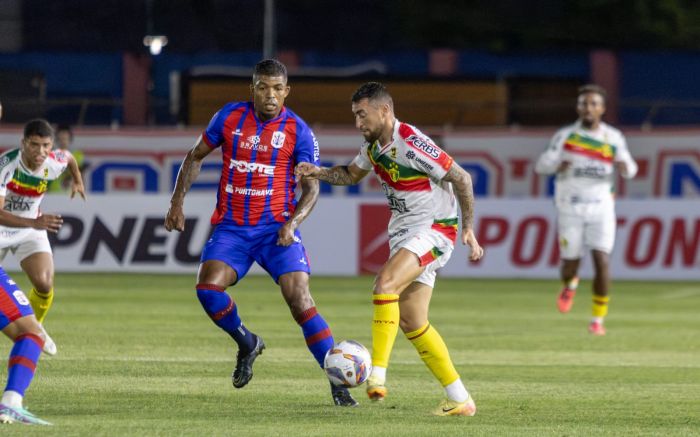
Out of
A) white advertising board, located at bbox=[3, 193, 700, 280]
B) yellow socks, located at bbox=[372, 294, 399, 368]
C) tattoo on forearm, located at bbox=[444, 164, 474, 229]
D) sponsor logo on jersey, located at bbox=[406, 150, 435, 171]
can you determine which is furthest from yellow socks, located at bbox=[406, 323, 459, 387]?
white advertising board, located at bbox=[3, 193, 700, 280]

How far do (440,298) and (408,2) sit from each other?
17.1 meters

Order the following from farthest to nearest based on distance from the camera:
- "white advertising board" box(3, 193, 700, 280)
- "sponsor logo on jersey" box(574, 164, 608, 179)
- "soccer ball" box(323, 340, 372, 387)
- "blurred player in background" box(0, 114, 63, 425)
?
"white advertising board" box(3, 193, 700, 280), "sponsor logo on jersey" box(574, 164, 608, 179), "soccer ball" box(323, 340, 372, 387), "blurred player in background" box(0, 114, 63, 425)

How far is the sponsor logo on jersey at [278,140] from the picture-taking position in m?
10.0

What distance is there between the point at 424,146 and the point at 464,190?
355 mm

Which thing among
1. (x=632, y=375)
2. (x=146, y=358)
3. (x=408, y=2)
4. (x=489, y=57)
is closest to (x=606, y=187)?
(x=632, y=375)

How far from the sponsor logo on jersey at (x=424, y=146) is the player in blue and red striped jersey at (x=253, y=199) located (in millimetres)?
967

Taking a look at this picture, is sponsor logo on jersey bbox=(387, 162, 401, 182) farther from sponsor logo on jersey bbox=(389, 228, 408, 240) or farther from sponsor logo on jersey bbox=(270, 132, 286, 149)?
sponsor logo on jersey bbox=(270, 132, 286, 149)

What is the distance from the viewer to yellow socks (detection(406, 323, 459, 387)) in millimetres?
9148

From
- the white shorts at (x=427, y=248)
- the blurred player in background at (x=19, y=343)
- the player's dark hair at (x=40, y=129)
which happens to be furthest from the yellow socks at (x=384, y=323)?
the player's dark hair at (x=40, y=129)

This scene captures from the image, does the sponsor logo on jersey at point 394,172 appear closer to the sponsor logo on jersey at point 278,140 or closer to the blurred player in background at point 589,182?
the sponsor logo on jersey at point 278,140

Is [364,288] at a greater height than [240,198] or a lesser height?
lesser

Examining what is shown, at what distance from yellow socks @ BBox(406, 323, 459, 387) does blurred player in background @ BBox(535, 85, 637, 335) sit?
6389mm

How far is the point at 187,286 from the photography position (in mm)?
20562

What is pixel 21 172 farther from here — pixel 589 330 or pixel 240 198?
pixel 589 330
